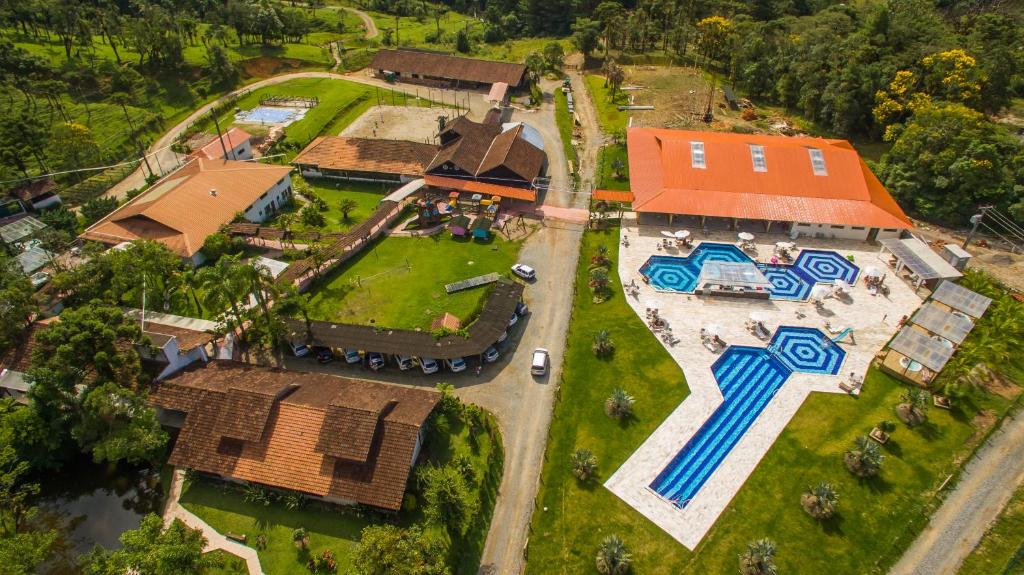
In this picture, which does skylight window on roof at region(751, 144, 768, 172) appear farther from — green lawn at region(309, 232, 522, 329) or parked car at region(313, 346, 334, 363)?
parked car at region(313, 346, 334, 363)

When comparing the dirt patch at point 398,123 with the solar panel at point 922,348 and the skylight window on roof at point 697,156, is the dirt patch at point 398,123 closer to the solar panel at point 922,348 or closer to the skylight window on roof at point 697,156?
the skylight window on roof at point 697,156

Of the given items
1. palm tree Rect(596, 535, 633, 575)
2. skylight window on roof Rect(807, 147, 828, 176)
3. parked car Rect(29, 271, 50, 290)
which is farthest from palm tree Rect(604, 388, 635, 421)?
parked car Rect(29, 271, 50, 290)

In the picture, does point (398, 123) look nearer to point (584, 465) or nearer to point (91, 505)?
point (91, 505)

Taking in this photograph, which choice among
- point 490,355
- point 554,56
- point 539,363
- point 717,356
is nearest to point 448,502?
point 539,363

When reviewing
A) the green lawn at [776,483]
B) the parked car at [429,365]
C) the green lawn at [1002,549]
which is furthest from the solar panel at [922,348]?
the parked car at [429,365]

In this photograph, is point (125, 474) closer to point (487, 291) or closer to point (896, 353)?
point (487, 291)
